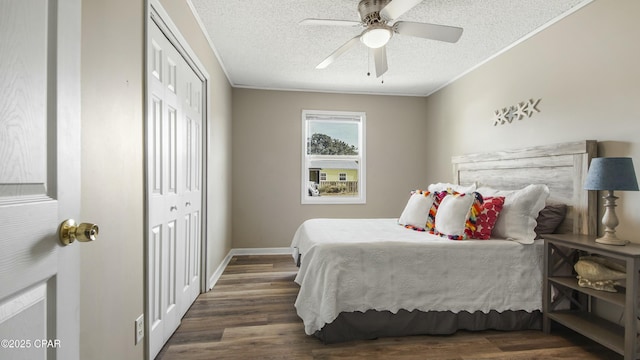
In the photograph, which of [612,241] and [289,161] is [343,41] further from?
[612,241]

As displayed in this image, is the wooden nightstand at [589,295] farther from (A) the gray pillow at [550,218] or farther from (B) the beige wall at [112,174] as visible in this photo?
(B) the beige wall at [112,174]

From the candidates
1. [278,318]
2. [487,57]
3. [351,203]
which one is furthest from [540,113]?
[278,318]

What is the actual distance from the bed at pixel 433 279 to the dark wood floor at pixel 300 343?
0.09 meters

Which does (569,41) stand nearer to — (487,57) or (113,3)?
(487,57)

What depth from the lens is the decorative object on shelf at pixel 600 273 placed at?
6.13 feet

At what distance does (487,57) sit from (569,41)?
94cm

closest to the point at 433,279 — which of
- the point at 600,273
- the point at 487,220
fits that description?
the point at 487,220

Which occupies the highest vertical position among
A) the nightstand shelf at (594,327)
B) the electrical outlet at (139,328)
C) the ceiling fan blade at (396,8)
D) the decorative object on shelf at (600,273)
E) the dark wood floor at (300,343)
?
the ceiling fan blade at (396,8)

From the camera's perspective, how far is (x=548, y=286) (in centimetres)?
217

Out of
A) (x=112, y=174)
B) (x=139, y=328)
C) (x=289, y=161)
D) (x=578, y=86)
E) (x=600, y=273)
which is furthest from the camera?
(x=289, y=161)

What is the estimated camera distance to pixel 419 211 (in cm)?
290

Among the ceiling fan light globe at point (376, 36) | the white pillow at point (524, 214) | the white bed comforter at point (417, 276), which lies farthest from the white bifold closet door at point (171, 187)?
the white pillow at point (524, 214)

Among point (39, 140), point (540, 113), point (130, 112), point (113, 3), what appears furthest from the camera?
point (540, 113)

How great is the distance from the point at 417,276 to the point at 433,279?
12 centimetres
